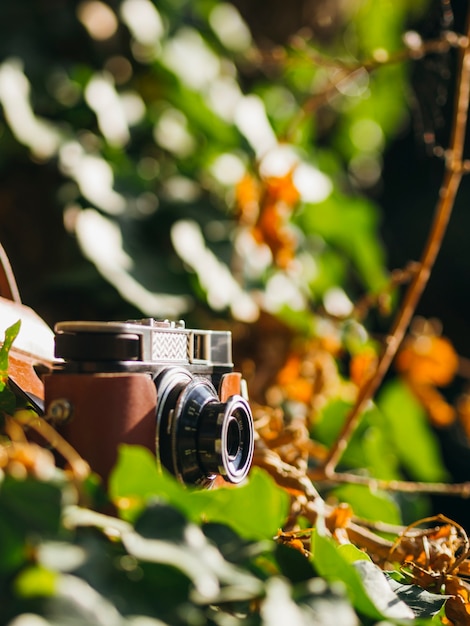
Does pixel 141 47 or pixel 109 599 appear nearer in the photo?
pixel 109 599

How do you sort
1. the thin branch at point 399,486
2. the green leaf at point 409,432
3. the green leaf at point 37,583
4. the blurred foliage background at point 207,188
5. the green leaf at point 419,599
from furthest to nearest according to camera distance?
the green leaf at point 409,432
the blurred foliage background at point 207,188
the thin branch at point 399,486
the green leaf at point 419,599
the green leaf at point 37,583

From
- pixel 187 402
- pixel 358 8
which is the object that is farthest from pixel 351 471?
pixel 358 8

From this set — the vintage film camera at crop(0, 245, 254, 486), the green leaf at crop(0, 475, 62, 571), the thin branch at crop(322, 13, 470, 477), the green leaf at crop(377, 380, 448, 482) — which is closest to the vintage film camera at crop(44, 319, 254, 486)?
the vintage film camera at crop(0, 245, 254, 486)

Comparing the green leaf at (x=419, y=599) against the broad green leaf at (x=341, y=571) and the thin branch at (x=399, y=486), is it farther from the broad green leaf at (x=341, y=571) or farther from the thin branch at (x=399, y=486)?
the thin branch at (x=399, y=486)

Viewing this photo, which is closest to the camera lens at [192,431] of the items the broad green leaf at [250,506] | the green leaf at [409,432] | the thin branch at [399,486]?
the broad green leaf at [250,506]

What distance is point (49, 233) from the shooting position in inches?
43.9

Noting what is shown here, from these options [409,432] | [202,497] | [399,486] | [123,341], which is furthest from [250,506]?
[409,432]

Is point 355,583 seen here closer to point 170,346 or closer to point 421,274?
point 170,346

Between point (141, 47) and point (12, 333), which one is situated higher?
point (141, 47)

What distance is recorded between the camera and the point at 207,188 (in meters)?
1.18

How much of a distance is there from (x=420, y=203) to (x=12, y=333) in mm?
1606

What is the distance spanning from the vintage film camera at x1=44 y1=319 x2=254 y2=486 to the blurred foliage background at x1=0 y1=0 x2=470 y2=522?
312mm

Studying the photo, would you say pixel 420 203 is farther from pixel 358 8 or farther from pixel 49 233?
pixel 49 233

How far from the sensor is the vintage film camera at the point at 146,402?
44 cm
